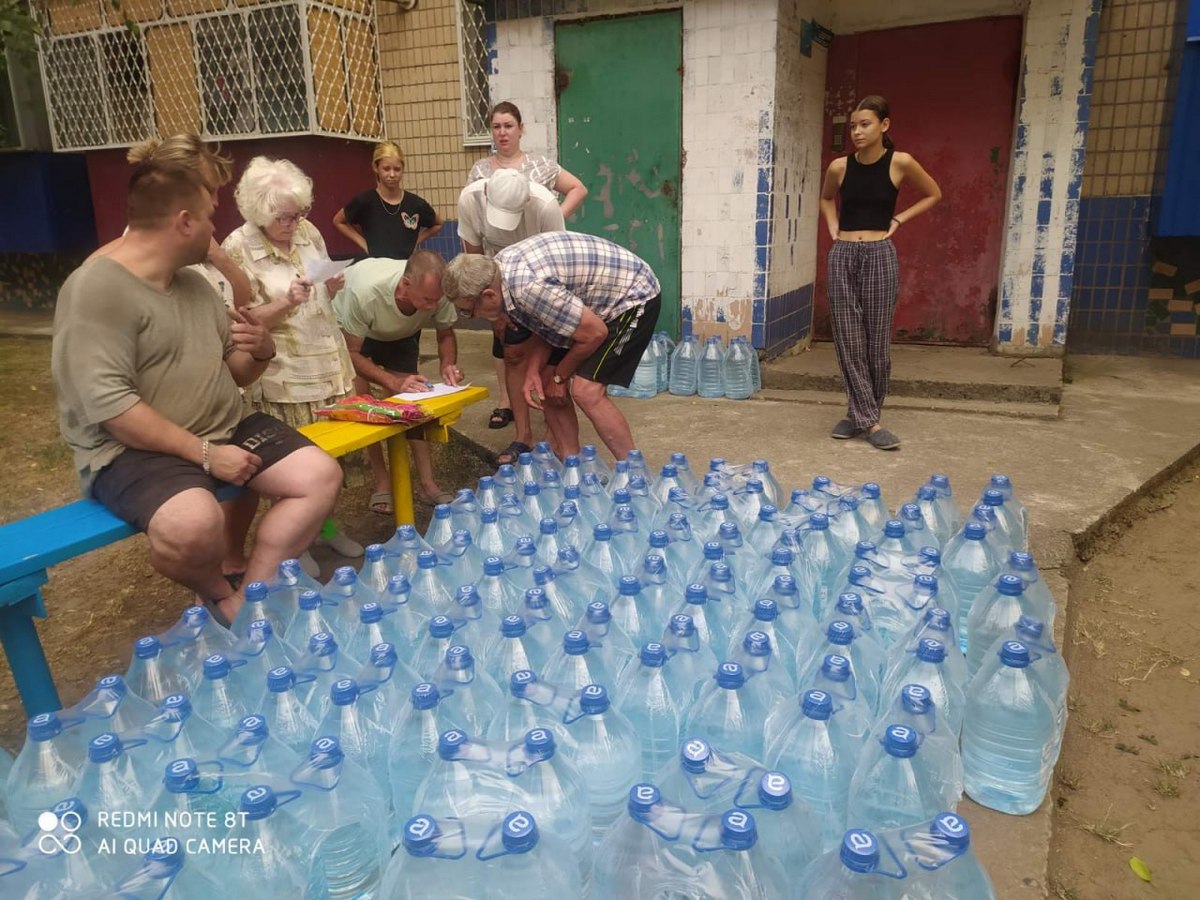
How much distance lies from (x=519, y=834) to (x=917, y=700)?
Answer: 0.89 meters

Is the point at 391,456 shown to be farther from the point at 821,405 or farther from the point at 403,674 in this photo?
the point at 821,405

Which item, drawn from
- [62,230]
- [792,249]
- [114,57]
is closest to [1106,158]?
[792,249]

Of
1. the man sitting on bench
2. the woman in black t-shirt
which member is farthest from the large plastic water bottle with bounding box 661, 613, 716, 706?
the woman in black t-shirt

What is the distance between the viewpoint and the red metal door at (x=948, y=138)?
20.9 feet

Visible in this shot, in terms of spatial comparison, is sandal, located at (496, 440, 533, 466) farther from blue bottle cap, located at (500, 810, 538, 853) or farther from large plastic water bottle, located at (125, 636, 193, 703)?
blue bottle cap, located at (500, 810, 538, 853)

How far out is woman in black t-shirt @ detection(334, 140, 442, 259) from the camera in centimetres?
545

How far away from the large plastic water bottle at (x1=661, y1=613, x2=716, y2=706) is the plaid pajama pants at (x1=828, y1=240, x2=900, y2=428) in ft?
9.82

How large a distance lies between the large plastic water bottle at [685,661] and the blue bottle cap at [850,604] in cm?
37

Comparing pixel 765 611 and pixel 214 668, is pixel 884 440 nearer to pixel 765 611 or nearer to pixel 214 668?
pixel 765 611

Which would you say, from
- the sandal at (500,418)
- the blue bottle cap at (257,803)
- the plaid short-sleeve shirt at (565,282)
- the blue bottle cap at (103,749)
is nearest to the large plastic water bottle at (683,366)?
the sandal at (500,418)

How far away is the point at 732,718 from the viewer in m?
1.88

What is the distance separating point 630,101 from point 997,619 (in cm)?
511

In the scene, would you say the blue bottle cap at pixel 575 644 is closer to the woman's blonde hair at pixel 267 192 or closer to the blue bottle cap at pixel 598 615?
the blue bottle cap at pixel 598 615

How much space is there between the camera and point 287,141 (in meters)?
8.67
